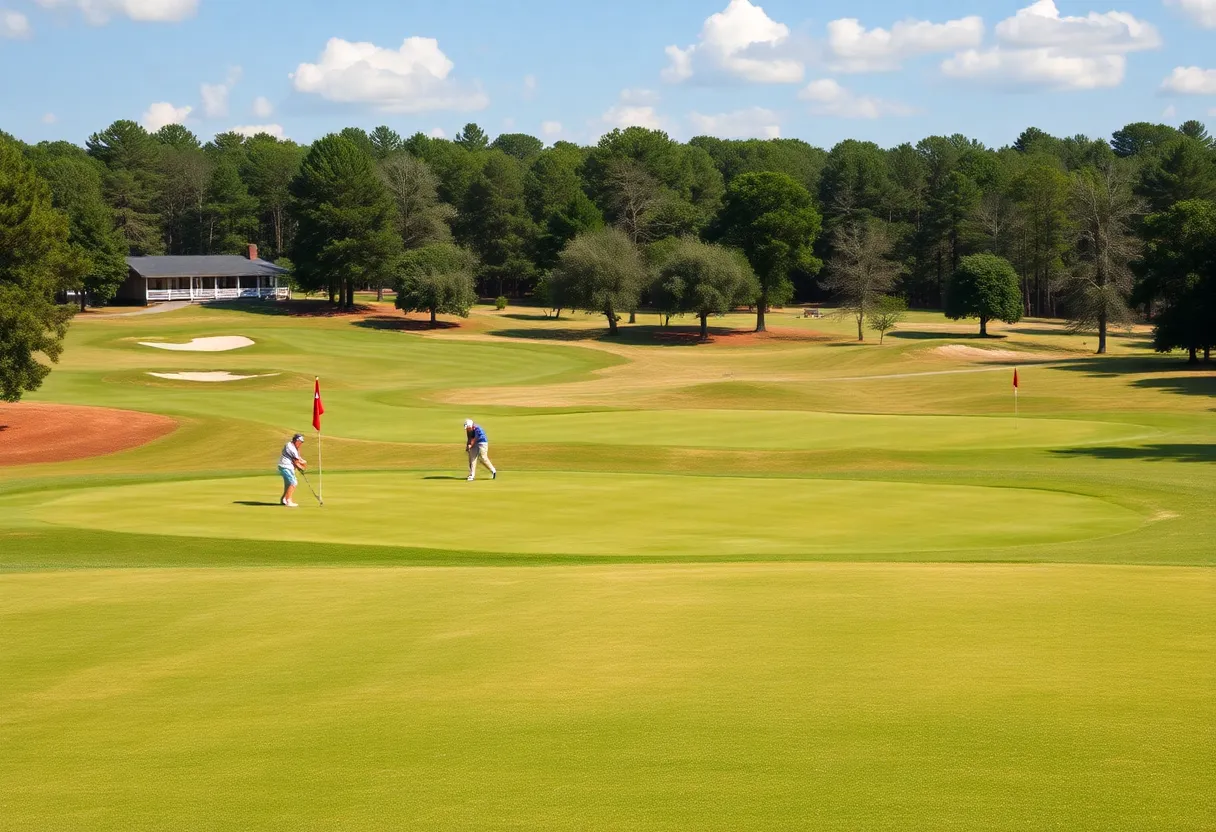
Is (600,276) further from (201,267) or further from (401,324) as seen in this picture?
(201,267)

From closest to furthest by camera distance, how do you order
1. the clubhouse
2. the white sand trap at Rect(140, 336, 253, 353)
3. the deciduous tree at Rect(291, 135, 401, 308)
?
the white sand trap at Rect(140, 336, 253, 353) < the deciduous tree at Rect(291, 135, 401, 308) < the clubhouse

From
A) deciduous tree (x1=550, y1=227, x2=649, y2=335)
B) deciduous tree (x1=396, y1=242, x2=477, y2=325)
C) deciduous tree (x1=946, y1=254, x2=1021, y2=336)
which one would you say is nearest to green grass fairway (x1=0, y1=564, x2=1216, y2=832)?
deciduous tree (x1=946, y1=254, x2=1021, y2=336)

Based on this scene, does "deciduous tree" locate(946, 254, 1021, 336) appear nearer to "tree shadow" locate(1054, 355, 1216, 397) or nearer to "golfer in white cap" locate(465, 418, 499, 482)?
"tree shadow" locate(1054, 355, 1216, 397)

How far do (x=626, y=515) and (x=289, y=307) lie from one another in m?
102

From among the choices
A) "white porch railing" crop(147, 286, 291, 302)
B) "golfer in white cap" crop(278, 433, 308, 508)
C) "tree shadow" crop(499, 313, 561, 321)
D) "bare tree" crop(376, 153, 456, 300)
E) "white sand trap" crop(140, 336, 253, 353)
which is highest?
"bare tree" crop(376, 153, 456, 300)

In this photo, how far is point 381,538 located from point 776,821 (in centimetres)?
1790

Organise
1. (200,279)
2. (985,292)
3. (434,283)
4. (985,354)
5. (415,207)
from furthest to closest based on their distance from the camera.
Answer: (415,207)
(200,279)
(434,283)
(985,292)
(985,354)

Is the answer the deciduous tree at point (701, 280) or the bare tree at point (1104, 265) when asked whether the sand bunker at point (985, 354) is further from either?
Result: the deciduous tree at point (701, 280)

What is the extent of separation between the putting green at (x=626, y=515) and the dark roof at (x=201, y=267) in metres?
102

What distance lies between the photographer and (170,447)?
1944 inches

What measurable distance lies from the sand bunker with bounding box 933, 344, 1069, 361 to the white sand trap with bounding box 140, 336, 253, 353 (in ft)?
167

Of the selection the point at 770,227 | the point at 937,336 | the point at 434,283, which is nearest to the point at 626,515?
the point at 434,283

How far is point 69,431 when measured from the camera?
169 ft

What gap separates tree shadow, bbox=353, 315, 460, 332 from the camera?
376ft
